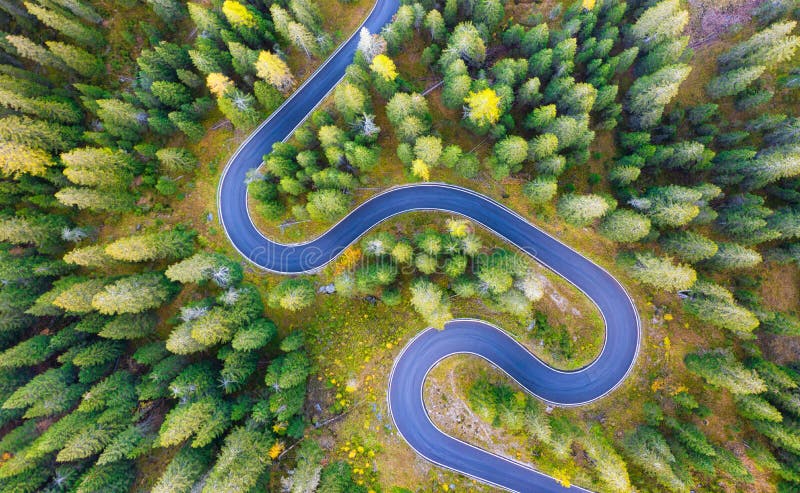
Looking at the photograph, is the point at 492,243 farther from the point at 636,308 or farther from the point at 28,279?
the point at 28,279

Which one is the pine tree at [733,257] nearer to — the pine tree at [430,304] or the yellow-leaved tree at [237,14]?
the pine tree at [430,304]

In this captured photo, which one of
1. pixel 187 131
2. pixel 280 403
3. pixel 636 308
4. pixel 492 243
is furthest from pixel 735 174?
pixel 187 131

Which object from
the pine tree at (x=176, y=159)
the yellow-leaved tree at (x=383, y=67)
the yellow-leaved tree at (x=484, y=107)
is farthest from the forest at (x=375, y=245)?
the pine tree at (x=176, y=159)

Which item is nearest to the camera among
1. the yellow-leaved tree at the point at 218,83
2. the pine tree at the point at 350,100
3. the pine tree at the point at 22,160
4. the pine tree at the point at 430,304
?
the pine tree at the point at 430,304

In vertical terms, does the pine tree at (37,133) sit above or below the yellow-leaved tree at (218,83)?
below

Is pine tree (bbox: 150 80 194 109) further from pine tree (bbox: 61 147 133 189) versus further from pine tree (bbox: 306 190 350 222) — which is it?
pine tree (bbox: 306 190 350 222)

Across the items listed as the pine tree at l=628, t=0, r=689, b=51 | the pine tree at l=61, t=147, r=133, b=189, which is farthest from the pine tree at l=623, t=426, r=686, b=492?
the pine tree at l=61, t=147, r=133, b=189
